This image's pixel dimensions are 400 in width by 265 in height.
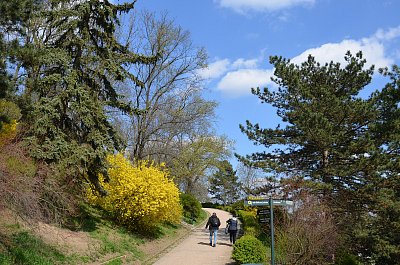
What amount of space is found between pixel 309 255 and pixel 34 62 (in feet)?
34.5

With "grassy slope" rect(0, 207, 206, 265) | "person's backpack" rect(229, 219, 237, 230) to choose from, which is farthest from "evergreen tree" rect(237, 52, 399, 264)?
"grassy slope" rect(0, 207, 206, 265)

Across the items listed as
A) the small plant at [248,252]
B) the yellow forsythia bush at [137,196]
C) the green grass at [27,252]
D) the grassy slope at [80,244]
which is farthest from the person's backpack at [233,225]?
the green grass at [27,252]

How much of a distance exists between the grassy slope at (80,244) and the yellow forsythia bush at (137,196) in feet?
2.28

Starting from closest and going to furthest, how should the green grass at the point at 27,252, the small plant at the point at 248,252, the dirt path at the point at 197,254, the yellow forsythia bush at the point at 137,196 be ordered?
the green grass at the point at 27,252 → the small plant at the point at 248,252 → the dirt path at the point at 197,254 → the yellow forsythia bush at the point at 137,196

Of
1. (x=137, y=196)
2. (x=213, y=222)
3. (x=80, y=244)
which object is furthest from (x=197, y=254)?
(x=80, y=244)

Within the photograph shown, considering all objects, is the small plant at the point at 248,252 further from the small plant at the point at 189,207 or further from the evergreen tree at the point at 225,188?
the evergreen tree at the point at 225,188

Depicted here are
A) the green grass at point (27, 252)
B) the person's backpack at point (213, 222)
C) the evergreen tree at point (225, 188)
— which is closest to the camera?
the green grass at point (27, 252)

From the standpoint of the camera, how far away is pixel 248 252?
13.6 meters

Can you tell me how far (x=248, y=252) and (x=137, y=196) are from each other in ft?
19.9

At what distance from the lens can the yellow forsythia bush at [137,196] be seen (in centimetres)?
1752

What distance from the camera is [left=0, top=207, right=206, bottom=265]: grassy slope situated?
1069 cm

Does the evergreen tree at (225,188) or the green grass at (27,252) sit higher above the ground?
the evergreen tree at (225,188)

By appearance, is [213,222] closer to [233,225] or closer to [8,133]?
[233,225]

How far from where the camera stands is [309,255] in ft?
43.2
